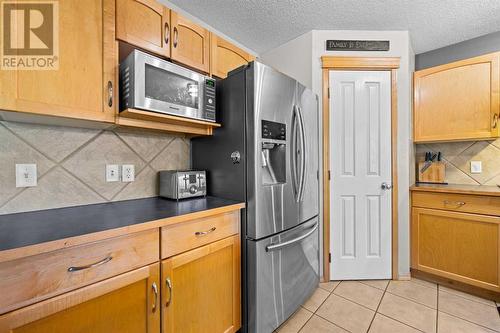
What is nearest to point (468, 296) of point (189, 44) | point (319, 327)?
point (319, 327)

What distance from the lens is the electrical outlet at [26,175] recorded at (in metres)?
1.15

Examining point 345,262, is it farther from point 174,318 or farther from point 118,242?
point 118,242

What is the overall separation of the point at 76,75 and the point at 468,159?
3.39 m

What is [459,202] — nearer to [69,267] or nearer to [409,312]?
[409,312]

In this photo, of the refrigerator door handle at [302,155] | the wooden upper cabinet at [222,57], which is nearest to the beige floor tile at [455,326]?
the refrigerator door handle at [302,155]

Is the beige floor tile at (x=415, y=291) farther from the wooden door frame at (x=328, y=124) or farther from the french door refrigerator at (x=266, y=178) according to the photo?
the french door refrigerator at (x=266, y=178)

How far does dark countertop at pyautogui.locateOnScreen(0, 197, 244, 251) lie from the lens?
0.77 metres

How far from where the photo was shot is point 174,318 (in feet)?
3.54

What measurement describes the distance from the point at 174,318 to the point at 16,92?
1.21 meters

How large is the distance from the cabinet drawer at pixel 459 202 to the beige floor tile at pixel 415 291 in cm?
73

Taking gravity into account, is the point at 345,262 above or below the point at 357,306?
above

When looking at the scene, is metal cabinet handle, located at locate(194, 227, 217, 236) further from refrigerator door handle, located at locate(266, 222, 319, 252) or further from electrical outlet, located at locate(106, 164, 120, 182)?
electrical outlet, located at locate(106, 164, 120, 182)

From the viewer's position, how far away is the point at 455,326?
5.10ft

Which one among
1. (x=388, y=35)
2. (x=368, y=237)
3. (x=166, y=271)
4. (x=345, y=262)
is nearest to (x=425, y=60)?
(x=388, y=35)
